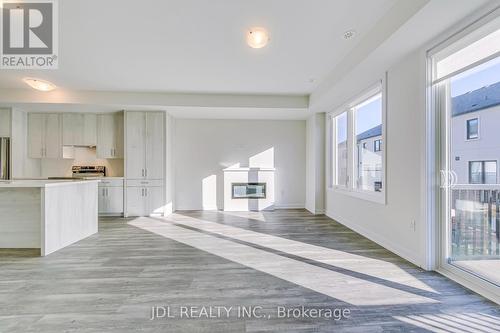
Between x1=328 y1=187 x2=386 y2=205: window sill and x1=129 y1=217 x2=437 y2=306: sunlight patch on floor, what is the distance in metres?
1.53

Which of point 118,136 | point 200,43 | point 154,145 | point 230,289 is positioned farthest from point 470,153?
point 118,136

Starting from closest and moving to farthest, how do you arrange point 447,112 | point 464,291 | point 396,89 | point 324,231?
point 464,291 → point 447,112 → point 396,89 → point 324,231

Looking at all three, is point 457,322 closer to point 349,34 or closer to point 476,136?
point 476,136

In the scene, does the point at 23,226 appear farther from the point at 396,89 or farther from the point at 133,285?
the point at 396,89

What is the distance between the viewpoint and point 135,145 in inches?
231

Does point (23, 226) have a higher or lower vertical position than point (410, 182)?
lower

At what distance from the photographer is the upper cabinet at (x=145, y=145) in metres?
5.85

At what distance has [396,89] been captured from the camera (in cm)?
335

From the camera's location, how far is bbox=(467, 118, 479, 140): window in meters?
2.37

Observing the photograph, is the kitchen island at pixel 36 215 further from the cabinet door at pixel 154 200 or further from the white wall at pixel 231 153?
the white wall at pixel 231 153

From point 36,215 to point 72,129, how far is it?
3276mm

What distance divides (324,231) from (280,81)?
2.85 m

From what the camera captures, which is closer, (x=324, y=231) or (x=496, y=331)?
(x=496, y=331)

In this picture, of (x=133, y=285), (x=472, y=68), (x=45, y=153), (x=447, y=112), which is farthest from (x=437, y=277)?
(x=45, y=153)
